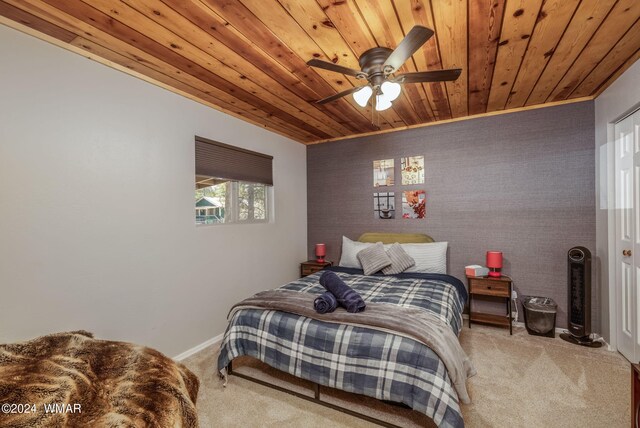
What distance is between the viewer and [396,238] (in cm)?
376

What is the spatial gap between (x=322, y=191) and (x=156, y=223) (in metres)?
2.48

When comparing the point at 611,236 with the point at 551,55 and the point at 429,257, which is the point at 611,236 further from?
the point at 551,55

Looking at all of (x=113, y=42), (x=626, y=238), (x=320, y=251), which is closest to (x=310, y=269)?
(x=320, y=251)

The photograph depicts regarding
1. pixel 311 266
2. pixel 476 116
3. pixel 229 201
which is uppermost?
pixel 476 116

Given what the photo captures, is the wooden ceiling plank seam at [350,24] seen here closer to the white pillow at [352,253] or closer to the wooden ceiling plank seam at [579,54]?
the wooden ceiling plank seam at [579,54]

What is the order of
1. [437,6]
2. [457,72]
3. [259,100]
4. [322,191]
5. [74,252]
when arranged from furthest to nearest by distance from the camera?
1. [322,191]
2. [259,100]
3. [74,252]
4. [457,72]
5. [437,6]

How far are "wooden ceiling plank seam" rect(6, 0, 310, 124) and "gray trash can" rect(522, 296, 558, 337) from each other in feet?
12.5

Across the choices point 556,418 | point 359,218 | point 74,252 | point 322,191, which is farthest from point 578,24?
point 74,252

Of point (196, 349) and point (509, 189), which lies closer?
point (196, 349)

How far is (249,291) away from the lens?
11.1ft

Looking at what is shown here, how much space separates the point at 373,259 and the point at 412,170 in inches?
54.5

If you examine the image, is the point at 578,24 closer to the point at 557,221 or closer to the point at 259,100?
the point at 557,221

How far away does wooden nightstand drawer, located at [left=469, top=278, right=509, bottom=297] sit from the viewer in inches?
118

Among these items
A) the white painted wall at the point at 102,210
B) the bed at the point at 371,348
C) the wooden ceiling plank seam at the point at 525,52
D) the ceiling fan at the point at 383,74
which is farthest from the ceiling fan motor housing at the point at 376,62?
the white painted wall at the point at 102,210
